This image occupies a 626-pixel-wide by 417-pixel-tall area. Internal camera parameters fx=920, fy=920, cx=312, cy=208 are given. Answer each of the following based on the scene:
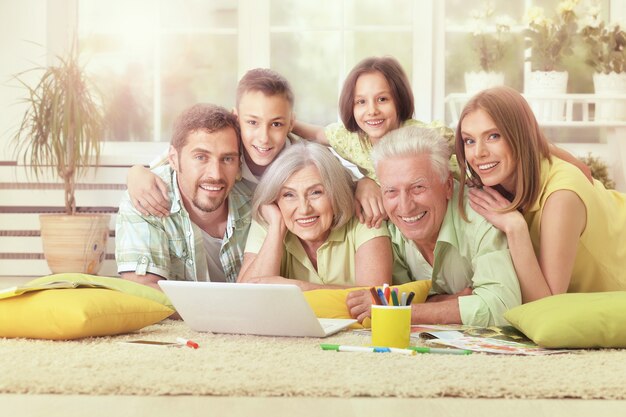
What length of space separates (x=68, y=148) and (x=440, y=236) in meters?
2.95

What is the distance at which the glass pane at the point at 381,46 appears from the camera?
5.80 m

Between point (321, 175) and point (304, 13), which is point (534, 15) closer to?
point (304, 13)

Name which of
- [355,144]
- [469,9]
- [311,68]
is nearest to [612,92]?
[469,9]

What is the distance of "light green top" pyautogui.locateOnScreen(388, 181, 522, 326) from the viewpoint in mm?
2629

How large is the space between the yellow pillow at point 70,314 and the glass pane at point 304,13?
378 centimetres

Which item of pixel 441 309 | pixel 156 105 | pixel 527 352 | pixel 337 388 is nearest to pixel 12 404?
pixel 337 388

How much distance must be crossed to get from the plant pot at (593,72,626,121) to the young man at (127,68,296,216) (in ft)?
8.52

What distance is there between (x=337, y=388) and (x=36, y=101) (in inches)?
155

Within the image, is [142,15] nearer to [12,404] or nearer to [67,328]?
[67,328]

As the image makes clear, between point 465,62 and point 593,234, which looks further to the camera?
point 465,62

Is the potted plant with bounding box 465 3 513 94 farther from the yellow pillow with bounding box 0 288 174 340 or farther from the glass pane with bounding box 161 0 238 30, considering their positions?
the yellow pillow with bounding box 0 288 174 340

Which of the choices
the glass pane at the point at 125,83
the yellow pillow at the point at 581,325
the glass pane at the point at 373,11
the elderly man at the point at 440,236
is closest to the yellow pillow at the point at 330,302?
the elderly man at the point at 440,236

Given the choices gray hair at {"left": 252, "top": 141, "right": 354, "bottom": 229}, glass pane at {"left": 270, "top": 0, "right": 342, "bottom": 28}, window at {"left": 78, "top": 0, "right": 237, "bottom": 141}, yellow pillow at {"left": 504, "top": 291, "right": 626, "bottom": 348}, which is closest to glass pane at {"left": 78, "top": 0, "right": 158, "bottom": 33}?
window at {"left": 78, "top": 0, "right": 237, "bottom": 141}

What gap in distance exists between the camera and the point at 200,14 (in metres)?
A: 6.14
